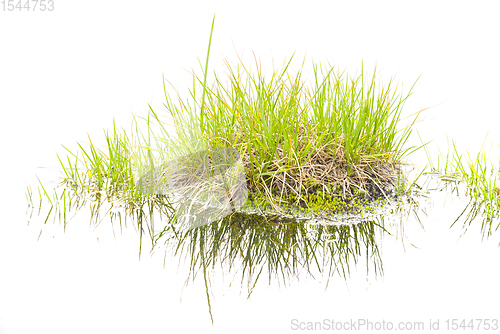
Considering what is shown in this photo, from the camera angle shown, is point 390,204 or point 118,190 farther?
point 118,190

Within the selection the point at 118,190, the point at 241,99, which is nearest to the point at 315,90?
the point at 241,99

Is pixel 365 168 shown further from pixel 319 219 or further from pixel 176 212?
pixel 176 212

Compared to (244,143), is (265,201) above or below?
below

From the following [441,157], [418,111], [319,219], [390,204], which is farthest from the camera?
[441,157]

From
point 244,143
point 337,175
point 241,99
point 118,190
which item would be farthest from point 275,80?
point 118,190

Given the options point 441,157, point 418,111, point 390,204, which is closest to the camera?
point 390,204

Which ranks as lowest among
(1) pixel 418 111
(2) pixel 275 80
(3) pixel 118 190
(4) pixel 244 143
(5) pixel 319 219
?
(5) pixel 319 219

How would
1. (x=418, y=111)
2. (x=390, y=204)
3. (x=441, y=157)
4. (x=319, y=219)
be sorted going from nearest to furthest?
(x=319, y=219)
(x=390, y=204)
(x=418, y=111)
(x=441, y=157)

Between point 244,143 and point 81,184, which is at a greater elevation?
point 244,143

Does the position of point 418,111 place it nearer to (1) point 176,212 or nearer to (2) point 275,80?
(2) point 275,80
